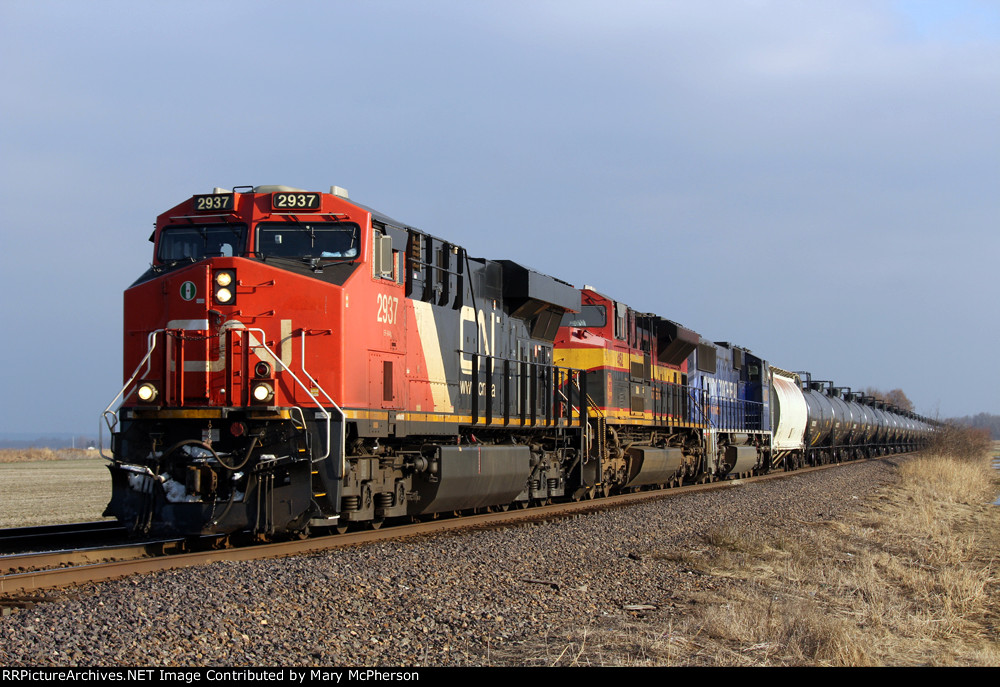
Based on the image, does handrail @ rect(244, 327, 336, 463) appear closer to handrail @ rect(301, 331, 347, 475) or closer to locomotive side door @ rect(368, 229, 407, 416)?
handrail @ rect(301, 331, 347, 475)

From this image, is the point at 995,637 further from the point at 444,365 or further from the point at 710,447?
the point at 710,447

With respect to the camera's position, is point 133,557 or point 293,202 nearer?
point 133,557

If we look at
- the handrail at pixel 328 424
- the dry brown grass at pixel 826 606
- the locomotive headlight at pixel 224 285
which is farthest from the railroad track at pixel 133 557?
the dry brown grass at pixel 826 606

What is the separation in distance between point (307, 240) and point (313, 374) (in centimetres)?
162

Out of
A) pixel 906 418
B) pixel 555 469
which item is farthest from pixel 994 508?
pixel 906 418

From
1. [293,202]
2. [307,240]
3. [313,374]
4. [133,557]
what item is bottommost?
[133,557]

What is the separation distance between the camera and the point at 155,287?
421 inches

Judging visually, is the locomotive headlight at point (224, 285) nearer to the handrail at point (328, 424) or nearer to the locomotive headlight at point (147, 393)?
the handrail at point (328, 424)

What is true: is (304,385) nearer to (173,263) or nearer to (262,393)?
(262,393)

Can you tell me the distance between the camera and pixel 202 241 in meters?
11.0

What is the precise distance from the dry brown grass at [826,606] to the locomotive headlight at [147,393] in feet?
18.8

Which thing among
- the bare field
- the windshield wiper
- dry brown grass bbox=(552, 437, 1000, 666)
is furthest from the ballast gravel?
the bare field

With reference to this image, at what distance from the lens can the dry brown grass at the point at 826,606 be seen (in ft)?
20.1

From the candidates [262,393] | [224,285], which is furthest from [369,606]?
[224,285]
